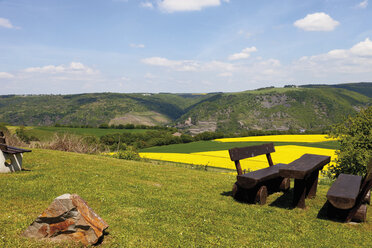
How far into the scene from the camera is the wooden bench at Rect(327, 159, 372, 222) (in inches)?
234

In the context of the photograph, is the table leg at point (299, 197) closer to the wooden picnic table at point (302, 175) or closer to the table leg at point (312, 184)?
the wooden picnic table at point (302, 175)

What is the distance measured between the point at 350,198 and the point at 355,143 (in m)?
10.8

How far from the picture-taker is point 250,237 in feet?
17.6

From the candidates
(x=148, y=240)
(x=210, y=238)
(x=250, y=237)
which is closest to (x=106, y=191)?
(x=148, y=240)

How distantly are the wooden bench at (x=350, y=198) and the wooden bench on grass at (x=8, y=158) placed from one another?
418 inches

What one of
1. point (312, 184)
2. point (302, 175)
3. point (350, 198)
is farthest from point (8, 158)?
point (350, 198)

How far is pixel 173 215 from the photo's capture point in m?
6.35

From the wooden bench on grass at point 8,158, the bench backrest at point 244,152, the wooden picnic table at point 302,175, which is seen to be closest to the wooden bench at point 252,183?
the bench backrest at point 244,152

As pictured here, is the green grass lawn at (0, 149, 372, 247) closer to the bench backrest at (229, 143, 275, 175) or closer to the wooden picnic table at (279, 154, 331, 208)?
the wooden picnic table at (279, 154, 331, 208)

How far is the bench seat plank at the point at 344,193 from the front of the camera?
5941 mm

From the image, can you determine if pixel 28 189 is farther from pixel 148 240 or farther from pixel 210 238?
pixel 210 238

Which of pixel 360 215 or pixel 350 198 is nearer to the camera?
pixel 350 198

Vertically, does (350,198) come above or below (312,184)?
above

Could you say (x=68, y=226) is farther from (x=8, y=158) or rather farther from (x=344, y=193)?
(x=8, y=158)
